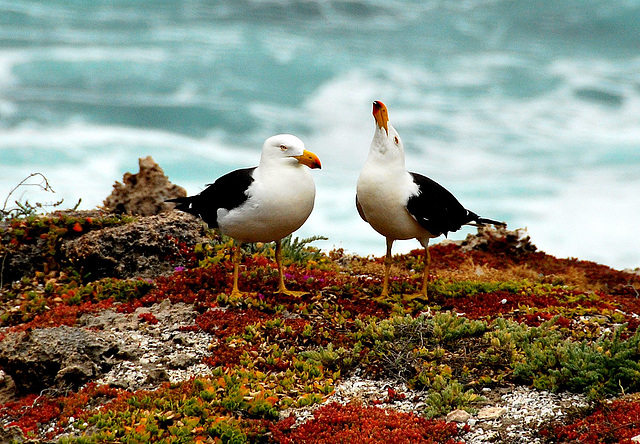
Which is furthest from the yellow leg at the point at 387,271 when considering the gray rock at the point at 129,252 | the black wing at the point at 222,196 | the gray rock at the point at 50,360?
the gray rock at the point at 50,360

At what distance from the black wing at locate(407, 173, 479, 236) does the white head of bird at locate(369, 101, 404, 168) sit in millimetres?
535

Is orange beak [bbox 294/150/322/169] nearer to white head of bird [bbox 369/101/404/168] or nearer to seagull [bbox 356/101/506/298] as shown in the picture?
seagull [bbox 356/101/506/298]

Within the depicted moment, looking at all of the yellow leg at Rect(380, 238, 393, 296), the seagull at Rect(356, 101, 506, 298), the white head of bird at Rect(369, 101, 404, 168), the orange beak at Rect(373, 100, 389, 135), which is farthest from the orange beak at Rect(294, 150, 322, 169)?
the yellow leg at Rect(380, 238, 393, 296)

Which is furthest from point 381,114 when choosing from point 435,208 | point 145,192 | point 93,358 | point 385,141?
point 145,192

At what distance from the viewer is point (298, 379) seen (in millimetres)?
7371

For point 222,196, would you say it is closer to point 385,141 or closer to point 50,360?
point 385,141

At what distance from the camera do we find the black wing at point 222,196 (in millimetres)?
9285

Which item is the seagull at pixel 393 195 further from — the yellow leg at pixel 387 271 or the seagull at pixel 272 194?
the seagull at pixel 272 194

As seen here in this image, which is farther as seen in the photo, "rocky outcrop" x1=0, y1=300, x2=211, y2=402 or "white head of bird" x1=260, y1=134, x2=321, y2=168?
"white head of bird" x1=260, y1=134, x2=321, y2=168

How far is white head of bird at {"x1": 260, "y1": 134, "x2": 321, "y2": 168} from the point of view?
910cm

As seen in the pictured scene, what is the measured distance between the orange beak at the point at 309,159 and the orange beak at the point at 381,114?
101 cm

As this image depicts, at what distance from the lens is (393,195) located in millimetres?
9211

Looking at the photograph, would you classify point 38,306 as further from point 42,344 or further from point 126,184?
point 126,184

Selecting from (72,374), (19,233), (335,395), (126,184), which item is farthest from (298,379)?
(126,184)
